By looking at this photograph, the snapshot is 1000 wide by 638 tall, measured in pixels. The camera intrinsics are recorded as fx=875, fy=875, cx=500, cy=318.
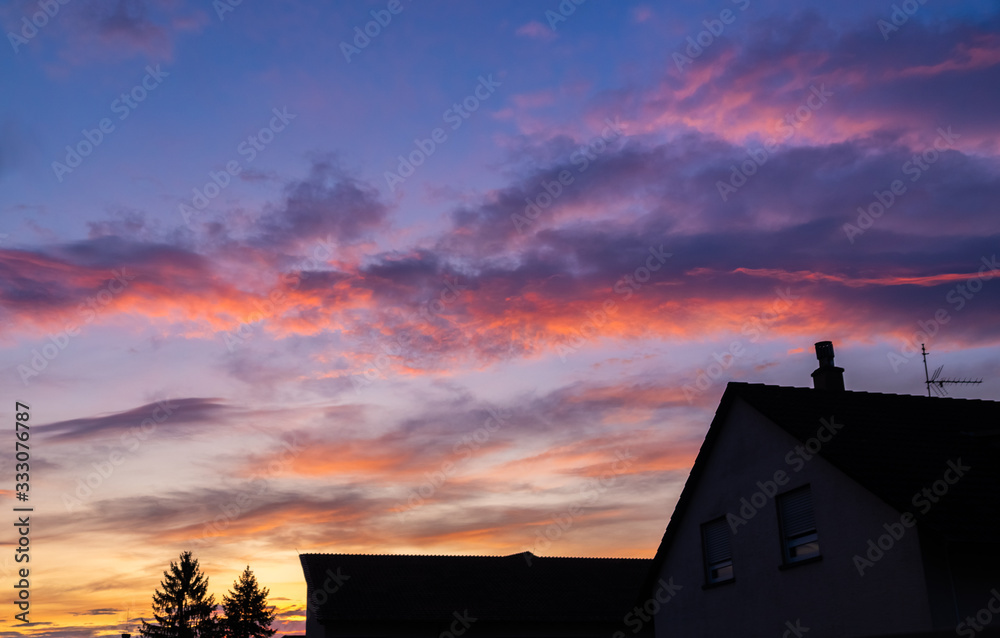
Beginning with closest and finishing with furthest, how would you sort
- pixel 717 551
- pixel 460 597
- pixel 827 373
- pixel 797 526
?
pixel 797 526 < pixel 717 551 < pixel 827 373 < pixel 460 597

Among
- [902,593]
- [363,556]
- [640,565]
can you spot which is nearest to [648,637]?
[640,565]

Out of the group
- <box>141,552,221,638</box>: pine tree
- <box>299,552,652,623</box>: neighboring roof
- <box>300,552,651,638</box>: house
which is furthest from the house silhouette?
<box>141,552,221,638</box>: pine tree

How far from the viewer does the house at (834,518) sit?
15.6 meters

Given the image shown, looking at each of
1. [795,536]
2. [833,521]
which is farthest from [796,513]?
[833,521]

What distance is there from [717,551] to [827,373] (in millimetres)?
5743

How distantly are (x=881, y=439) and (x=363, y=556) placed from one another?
29.8 meters

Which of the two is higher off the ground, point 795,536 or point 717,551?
point 795,536

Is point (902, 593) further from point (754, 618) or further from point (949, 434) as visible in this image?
point (949, 434)

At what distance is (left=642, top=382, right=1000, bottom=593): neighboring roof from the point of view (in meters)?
16.2

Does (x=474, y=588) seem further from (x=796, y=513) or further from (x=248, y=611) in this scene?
(x=248, y=611)

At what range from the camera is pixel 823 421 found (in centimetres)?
1958

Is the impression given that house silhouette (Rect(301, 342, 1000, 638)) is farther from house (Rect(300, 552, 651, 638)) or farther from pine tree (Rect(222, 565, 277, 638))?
pine tree (Rect(222, 565, 277, 638))

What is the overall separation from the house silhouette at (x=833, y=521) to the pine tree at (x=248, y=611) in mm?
82323

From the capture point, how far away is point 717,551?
70.6 ft
